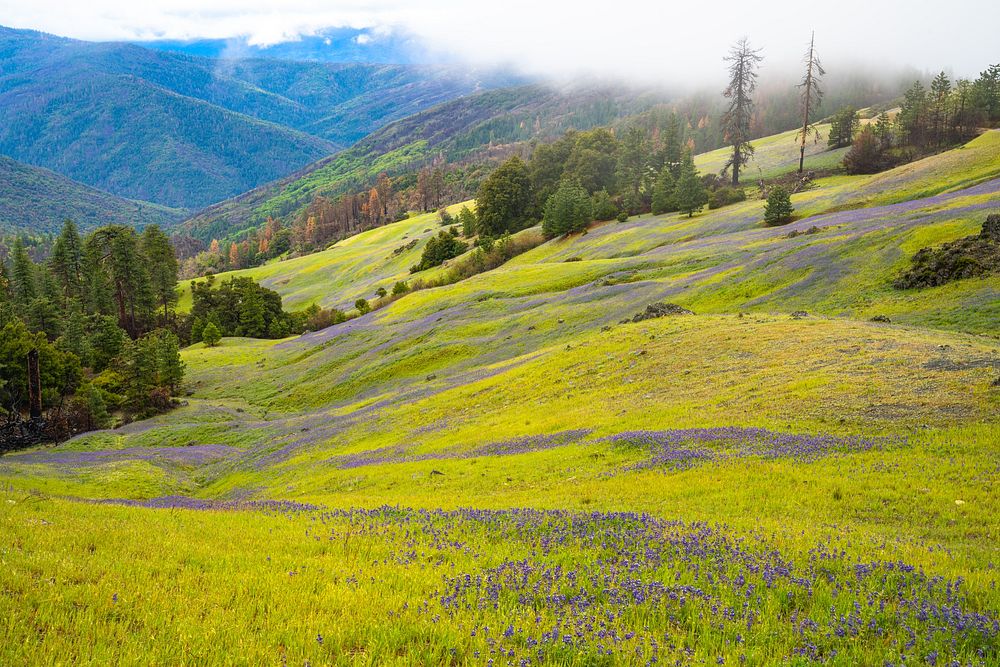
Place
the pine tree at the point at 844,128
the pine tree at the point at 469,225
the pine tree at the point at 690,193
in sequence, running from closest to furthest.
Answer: the pine tree at the point at 690,193
the pine tree at the point at 844,128
the pine tree at the point at 469,225

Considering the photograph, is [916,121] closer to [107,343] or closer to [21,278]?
[107,343]

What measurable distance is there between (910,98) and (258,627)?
129097 millimetres

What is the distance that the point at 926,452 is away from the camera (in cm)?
1358

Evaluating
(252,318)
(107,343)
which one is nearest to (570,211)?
(252,318)

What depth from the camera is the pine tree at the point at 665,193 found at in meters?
93.6

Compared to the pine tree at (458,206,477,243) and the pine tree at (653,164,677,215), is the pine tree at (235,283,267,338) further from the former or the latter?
the pine tree at (653,164,677,215)

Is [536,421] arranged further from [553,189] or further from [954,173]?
[553,189]

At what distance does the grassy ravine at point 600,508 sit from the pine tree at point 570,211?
56.7 meters

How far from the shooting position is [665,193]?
309 feet

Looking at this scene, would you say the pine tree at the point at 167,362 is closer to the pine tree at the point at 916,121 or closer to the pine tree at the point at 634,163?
the pine tree at the point at 634,163

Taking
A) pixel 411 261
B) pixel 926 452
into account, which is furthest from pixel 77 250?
pixel 926 452

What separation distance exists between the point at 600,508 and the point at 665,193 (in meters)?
90.8

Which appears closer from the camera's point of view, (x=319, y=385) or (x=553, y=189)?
(x=319, y=385)

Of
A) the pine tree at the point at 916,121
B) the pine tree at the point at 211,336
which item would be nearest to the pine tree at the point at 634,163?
the pine tree at the point at 916,121
